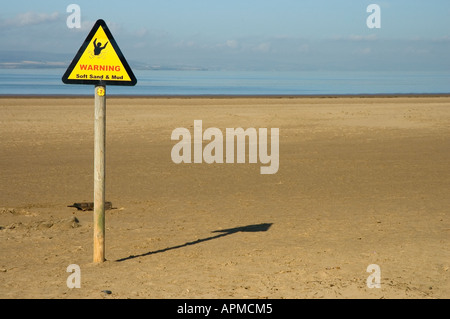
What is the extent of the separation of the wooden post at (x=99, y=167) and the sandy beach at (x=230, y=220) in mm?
235

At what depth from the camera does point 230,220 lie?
10.0m

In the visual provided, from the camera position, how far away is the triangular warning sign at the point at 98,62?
669 cm

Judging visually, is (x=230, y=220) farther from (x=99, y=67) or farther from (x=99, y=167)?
(x=99, y=67)

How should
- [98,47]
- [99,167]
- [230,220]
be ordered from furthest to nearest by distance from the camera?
[230,220]
[99,167]
[98,47]

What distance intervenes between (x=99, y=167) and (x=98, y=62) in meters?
1.10

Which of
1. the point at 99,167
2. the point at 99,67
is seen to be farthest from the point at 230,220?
the point at 99,67

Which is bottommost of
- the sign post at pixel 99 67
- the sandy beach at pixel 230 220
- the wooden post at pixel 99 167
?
the sandy beach at pixel 230 220

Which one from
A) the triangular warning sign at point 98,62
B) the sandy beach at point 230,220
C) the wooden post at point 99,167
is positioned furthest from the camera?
the wooden post at point 99,167

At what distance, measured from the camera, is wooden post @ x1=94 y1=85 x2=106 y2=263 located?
6.84 m

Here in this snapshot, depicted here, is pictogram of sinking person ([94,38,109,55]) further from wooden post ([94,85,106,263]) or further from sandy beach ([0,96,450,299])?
sandy beach ([0,96,450,299])

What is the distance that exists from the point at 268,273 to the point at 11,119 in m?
22.2

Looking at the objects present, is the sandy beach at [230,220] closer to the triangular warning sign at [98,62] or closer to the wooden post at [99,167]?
the wooden post at [99,167]

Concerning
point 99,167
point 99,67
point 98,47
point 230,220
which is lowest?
point 230,220

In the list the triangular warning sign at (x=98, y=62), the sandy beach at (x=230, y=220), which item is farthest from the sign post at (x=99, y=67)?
the sandy beach at (x=230, y=220)
